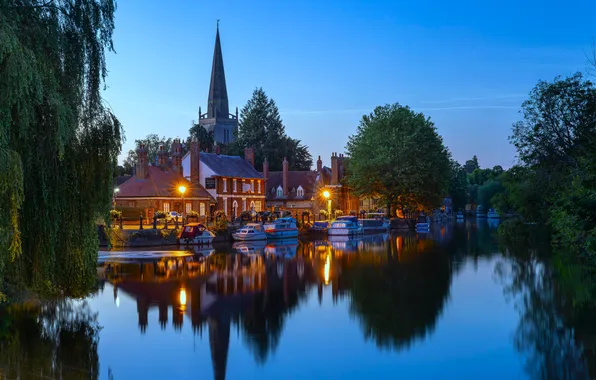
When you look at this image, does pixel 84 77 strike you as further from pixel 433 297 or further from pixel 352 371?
pixel 433 297

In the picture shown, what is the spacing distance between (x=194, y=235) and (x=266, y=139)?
57.7 meters

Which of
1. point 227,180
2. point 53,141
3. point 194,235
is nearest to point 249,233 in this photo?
point 194,235

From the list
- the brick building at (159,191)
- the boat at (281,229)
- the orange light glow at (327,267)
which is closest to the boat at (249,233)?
the boat at (281,229)

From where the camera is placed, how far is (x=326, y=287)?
30078 millimetres

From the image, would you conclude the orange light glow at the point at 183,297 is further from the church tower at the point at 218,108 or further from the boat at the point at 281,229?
the church tower at the point at 218,108

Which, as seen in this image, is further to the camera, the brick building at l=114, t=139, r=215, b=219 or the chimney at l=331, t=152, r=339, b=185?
the chimney at l=331, t=152, r=339, b=185

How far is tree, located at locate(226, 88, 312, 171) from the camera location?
10300cm

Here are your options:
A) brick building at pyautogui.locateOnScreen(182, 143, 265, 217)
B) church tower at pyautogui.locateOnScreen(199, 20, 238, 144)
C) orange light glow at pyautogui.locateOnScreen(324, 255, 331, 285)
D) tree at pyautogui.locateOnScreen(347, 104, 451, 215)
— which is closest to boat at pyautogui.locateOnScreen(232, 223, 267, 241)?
orange light glow at pyautogui.locateOnScreen(324, 255, 331, 285)

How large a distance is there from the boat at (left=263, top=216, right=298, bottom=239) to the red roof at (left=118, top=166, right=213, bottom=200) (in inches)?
382

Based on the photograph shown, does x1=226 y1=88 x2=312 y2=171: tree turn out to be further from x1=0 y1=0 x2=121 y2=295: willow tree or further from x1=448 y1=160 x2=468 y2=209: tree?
x1=0 y1=0 x2=121 y2=295: willow tree

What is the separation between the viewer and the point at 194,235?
49.9 meters

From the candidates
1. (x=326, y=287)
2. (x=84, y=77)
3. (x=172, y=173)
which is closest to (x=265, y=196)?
(x=172, y=173)

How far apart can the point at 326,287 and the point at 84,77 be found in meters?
16.8

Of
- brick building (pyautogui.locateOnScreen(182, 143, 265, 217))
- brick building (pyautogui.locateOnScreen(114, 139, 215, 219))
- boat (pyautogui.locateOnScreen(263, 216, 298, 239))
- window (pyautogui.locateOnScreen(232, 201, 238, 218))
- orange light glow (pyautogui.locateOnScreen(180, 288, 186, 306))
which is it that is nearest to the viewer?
orange light glow (pyautogui.locateOnScreen(180, 288, 186, 306))
